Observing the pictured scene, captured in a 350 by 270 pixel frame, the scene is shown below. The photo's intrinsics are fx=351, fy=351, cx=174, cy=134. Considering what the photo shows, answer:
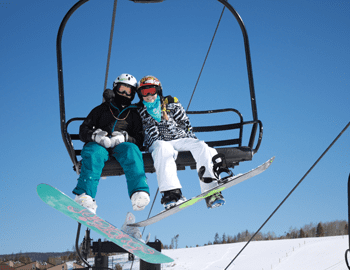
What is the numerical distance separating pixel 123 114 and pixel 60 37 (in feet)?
2.32

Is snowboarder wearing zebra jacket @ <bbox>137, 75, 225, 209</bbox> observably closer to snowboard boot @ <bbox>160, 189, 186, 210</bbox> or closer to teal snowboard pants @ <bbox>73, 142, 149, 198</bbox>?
snowboard boot @ <bbox>160, 189, 186, 210</bbox>

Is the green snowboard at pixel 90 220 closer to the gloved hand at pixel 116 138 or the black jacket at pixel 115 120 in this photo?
the gloved hand at pixel 116 138

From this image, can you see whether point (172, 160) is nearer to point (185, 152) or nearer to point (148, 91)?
point (185, 152)

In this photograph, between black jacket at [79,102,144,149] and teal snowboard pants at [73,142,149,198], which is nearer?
teal snowboard pants at [73,142,149,198]

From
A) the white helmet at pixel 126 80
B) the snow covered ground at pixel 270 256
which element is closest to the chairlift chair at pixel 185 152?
the white helmet at pixel 126 80

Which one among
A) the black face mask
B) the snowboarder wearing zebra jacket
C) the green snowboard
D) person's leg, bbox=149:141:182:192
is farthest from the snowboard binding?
Result: the black face mask

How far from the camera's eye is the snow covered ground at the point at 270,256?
54.1 feet

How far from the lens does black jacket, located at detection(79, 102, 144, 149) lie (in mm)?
2581

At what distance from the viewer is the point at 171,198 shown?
6.89ft

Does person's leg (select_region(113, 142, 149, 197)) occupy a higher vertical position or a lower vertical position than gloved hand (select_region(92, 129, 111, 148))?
lower

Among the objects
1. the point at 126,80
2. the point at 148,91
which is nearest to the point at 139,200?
the point at 148,91

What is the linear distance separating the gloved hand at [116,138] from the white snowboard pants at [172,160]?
212 millimetres

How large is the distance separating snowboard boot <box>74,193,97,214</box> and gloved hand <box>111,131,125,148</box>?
439 millimetres

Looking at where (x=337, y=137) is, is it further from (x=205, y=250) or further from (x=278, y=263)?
(x=205, y=250)
